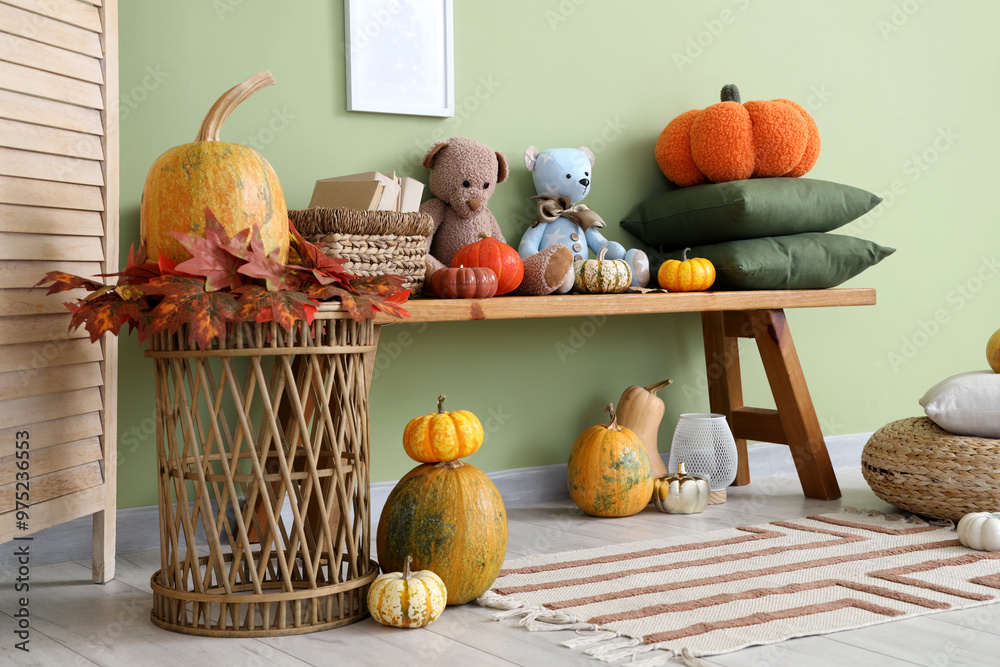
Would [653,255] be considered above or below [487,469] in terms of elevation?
above

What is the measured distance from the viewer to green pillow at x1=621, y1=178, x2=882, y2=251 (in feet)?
A: 7.51

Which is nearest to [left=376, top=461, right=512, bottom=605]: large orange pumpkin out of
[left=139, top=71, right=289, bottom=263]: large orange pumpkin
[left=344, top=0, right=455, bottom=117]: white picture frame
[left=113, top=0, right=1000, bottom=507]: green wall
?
[left=139, top=71, right=289, bottom=263]: large orange pumpkin

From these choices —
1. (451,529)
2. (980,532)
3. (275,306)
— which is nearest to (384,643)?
(451,529)

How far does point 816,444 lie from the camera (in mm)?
2355

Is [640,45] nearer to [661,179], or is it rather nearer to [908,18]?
[661,179]

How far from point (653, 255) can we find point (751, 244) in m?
0.31

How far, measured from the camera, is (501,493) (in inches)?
93.7

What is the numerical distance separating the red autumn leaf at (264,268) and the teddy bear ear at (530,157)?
1068 mm

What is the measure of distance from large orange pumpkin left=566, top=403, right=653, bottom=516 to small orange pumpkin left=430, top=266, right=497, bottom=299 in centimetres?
49

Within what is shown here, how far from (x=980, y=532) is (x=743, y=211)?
0.89 metres

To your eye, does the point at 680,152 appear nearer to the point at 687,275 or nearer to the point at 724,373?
the point at 687,275

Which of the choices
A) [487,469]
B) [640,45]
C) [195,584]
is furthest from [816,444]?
[195,584]

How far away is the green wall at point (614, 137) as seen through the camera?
78.6 inches

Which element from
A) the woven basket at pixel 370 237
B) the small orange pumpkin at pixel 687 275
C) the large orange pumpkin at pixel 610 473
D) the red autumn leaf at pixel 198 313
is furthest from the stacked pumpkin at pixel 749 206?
the red autumn leaf at pixel 198 313
